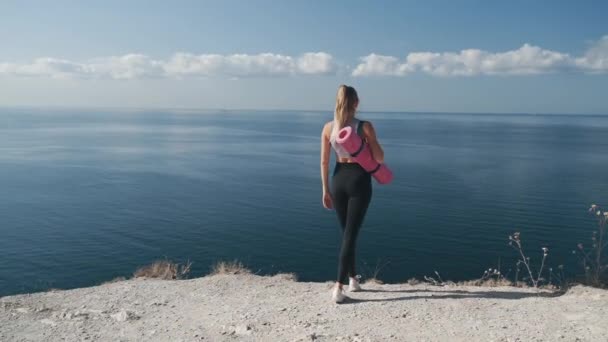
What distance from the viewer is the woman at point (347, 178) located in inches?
234

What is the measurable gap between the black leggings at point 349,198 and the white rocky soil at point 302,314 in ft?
2.53

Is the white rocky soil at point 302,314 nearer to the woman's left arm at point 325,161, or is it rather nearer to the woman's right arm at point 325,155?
the woman's left arm at point 325,161

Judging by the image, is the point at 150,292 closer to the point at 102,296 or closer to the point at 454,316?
the point at 102,296

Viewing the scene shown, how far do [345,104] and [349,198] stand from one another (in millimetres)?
1218

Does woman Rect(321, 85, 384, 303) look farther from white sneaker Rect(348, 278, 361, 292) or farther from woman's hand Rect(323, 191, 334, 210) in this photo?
white sneaker Rect(348, 278, 361, 292)

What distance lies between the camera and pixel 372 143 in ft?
19.5

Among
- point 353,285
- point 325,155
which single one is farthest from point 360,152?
point 353,285

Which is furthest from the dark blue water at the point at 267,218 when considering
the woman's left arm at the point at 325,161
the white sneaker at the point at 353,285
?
the woman's left arm at the point at 325,161

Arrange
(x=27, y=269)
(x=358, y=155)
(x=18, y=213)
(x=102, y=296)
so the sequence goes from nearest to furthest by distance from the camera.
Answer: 1. (x=358, y=155)
2. (x=102, y=296)
3. (x=27, y=269)
4. (x=18, y=213)

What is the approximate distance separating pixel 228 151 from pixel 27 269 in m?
49.9

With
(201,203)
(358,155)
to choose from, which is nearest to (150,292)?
(358,155)

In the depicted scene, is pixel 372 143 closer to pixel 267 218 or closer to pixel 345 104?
pixel 345 104

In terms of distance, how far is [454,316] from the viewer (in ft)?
19.5

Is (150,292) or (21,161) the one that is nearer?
(150,292)
